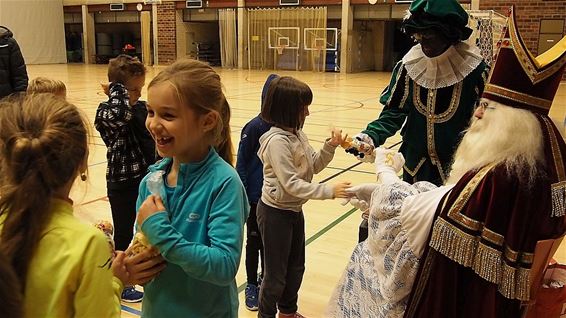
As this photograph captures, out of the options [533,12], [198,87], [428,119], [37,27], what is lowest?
[428,119]

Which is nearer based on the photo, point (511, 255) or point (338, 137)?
point (511, 255)

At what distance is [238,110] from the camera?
32.5 feet

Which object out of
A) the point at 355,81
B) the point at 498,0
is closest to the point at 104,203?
the point at 355,81

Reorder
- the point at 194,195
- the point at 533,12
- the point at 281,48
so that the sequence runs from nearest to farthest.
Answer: the point at 194,195 → the point at 533,12 → the point at 281,48

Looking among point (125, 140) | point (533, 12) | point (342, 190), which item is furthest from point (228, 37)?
point (342, 190)

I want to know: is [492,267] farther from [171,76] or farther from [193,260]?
[171,76]

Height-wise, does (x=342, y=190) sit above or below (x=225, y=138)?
below

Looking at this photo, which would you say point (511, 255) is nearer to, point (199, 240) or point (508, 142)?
point (508, 142)

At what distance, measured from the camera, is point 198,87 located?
149 centimetres

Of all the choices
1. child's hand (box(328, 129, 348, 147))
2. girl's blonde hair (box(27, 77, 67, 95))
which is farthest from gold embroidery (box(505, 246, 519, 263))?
girl's blonde hair (box(27, 77, 67, 95))

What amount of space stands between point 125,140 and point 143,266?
153 cm

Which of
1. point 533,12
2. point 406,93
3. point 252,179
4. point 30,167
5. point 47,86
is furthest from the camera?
point 533,12

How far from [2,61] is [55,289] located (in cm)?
360

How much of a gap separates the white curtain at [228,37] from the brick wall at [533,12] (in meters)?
9.28
